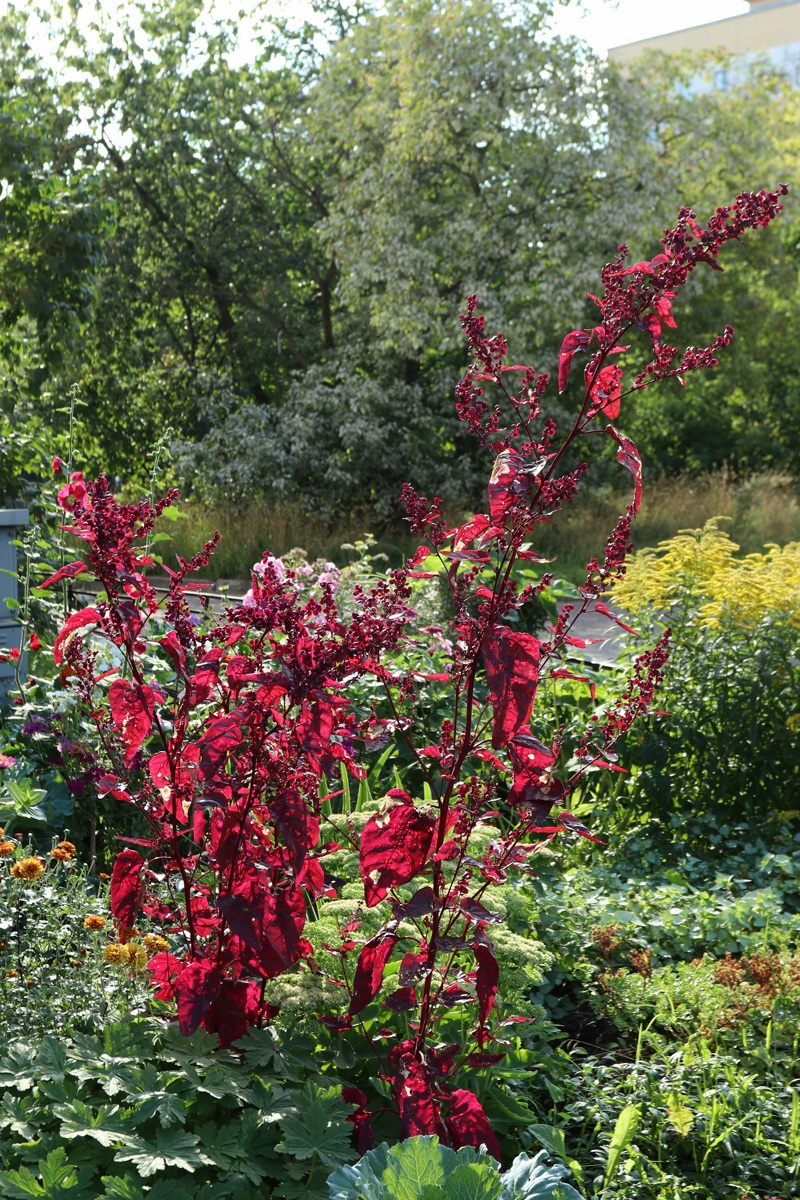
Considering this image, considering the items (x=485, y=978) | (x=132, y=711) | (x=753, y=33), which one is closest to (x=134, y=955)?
(x=132, y=711)

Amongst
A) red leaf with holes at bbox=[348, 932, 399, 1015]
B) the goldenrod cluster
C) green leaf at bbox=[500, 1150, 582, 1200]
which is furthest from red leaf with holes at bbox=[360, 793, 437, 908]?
the goldenrod cluster

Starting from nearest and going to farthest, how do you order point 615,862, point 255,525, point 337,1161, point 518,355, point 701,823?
point 337,1161
point 615,862
point 701,823
point 255,525
point 518,355

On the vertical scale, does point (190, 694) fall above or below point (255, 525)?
above

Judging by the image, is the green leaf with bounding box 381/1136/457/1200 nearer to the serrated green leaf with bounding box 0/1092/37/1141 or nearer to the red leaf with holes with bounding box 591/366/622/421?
the serrated green leaf with bounding box 0/1092/37/1141

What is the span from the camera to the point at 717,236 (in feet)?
6.13

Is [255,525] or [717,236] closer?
[717,236]

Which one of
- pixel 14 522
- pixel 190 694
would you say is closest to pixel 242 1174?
pixel 190 694

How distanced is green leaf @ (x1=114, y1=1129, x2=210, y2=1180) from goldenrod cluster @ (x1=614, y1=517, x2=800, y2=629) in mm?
3587

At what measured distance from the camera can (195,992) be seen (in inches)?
81.3

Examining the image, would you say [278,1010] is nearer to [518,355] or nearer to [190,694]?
[190,694]

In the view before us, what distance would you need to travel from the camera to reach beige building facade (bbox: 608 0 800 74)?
4738 centimetres

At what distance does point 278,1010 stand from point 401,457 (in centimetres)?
1304

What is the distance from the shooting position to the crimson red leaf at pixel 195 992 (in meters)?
2.01

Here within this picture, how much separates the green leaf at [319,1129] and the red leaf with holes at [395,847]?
349 millimetres
